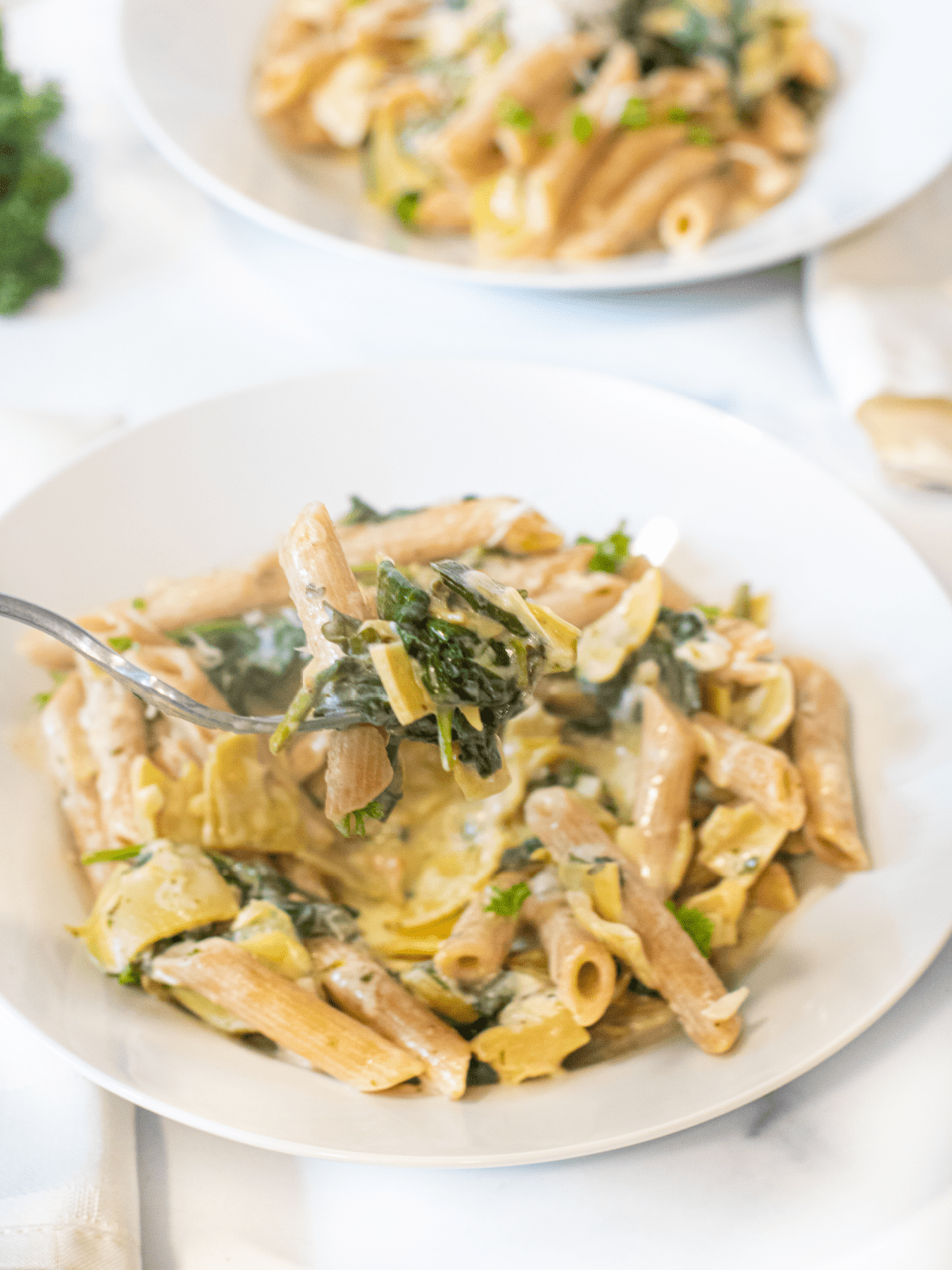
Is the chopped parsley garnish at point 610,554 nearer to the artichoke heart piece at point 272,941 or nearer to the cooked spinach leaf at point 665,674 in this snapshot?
the cooked spinach leaf at point 665,674

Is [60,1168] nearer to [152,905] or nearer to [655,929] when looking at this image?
[152,905]

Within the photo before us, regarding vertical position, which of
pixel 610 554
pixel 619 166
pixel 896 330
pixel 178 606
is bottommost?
pixel 178 606

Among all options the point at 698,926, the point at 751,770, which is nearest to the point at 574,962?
the point at 698,926

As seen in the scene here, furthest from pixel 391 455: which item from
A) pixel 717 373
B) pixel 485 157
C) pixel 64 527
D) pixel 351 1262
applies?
pixel 351 1262

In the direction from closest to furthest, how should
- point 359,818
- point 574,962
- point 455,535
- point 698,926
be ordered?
point 359,818, point 574,962, point 698,926, point 455,535

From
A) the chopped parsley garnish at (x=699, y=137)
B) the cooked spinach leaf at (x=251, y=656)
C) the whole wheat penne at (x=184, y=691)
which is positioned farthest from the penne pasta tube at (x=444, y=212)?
the whole wheat penne at (x=184, y=691)
